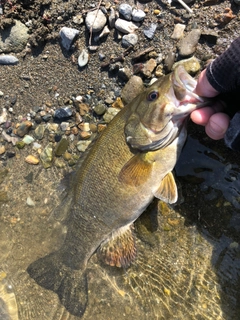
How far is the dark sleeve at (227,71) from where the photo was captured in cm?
309

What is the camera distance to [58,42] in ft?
14.6

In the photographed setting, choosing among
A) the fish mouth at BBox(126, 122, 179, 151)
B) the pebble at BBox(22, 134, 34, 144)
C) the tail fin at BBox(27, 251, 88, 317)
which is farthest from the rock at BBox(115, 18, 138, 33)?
the tail fin at BBox(27, 251, 88, 317)

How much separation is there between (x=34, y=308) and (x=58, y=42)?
3442mm

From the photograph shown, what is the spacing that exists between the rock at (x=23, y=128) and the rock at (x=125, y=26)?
165cm

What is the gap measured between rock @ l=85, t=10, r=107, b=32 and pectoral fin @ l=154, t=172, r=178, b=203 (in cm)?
197

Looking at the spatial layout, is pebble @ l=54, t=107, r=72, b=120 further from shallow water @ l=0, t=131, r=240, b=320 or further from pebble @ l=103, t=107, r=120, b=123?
shallow water @ l=0, t=131, r=240, b=320

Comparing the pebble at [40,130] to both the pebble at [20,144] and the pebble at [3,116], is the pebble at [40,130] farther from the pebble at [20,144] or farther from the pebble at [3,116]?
the pebble at [3,116]

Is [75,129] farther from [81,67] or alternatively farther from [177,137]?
[177,137]

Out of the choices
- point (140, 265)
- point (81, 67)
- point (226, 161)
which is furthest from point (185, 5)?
point (140, 265)

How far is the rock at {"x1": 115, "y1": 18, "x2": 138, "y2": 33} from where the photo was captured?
4.14m

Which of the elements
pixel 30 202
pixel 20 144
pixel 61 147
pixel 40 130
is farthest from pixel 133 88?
pixel 30 202

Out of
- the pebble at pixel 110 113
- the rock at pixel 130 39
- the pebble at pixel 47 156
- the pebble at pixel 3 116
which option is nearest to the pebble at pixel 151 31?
the rock at pixel 130 39

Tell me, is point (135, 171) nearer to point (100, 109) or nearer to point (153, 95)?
point (153, 95)

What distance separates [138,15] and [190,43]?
71 centimetres
